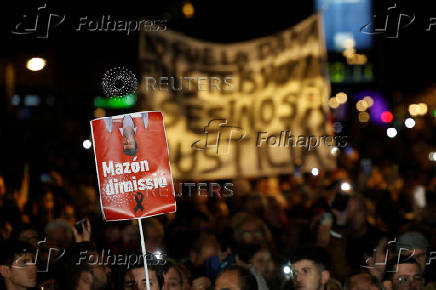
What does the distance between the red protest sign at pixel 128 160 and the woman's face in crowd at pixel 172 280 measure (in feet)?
2.42

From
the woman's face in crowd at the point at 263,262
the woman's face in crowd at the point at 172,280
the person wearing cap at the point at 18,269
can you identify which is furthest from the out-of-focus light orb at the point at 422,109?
the person wearing cap at the point at 18,269

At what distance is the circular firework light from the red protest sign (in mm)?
945

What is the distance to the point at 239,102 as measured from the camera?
10.5m

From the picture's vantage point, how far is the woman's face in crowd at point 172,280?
593 cm

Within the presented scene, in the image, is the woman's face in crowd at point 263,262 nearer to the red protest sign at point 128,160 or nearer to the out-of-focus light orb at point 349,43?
the red protest sign at point 128,160

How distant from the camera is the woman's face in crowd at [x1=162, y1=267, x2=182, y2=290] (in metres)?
5.93

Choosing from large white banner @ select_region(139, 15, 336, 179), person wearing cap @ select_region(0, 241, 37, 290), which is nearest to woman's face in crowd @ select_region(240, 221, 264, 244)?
large white banner @ select_region(139, 15, 336, 179)

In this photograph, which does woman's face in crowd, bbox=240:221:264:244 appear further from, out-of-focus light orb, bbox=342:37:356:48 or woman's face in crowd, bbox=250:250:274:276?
out-of-focus light orb, bbox=342:37:356:48

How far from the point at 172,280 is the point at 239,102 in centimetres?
491

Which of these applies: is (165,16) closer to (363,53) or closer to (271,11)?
(271,11)

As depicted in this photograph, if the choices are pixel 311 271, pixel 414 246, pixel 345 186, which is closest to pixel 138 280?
pixel 311 271
